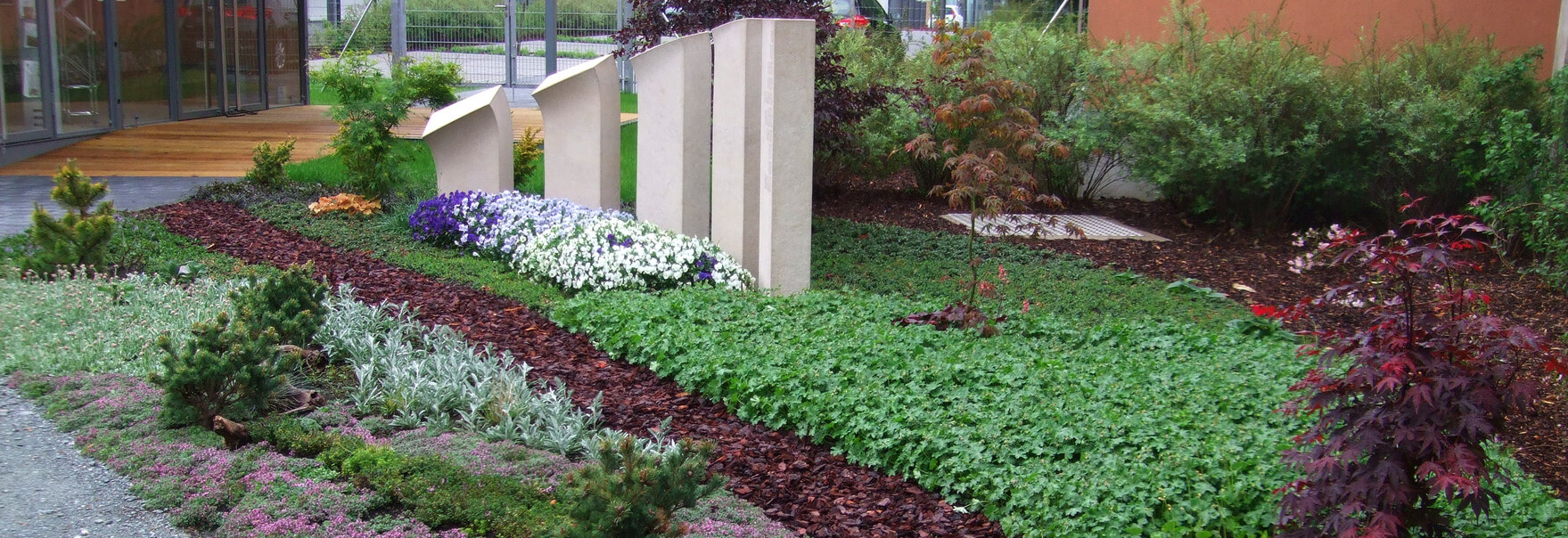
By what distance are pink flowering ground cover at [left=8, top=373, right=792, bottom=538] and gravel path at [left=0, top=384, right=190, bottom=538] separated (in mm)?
62

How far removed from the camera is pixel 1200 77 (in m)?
10.7

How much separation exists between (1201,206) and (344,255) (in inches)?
309

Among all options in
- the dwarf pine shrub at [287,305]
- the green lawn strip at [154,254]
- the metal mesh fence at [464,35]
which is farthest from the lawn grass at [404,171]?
the metal mesh fence at [464,35]

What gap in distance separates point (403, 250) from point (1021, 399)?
223 inches

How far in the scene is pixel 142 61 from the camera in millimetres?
16625

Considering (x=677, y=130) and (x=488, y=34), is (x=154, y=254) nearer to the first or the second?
(x=677, y=130)

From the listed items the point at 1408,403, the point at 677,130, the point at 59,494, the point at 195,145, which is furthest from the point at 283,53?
the point at 1408,403

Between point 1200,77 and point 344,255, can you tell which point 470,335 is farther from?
point 1200,77

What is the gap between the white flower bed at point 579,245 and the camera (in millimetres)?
7586

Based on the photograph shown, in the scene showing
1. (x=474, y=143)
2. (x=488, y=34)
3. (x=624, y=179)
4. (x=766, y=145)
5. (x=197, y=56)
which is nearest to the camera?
(x=766, y=145)

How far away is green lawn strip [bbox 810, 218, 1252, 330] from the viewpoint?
24.8 ft

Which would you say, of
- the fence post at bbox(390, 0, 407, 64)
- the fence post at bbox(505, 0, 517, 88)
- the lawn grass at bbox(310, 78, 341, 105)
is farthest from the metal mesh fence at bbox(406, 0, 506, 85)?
the fence post at bbox(390, 0, 407, 64)

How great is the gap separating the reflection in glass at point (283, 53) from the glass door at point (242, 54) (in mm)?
463

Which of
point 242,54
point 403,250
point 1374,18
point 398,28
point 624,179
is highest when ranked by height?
point 398,28
